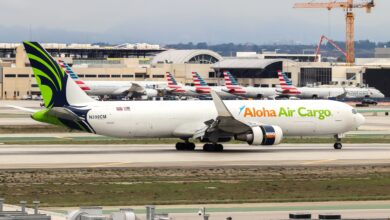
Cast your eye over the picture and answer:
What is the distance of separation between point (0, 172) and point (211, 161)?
41.5ft

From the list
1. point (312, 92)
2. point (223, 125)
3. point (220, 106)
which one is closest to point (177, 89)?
point (312, 92)

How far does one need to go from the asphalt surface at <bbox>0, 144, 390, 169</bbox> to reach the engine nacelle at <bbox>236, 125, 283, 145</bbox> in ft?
2.77

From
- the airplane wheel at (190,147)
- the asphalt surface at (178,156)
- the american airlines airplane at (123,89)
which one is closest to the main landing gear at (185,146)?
the airplane wheel at (190,147)

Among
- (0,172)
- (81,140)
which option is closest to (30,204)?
(0,172)

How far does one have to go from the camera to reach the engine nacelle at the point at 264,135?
63.6 metres

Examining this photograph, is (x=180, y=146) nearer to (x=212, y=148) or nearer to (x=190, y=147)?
(x=190, y=147)

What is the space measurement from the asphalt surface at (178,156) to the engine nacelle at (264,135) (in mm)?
843

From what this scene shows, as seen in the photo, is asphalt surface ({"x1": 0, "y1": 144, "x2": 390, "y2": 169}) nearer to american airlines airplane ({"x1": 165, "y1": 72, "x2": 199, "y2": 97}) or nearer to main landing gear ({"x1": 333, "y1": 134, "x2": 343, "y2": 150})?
main landing gear ({"x1": 333, "y1": 134, "x2": 343, "y2": 150})

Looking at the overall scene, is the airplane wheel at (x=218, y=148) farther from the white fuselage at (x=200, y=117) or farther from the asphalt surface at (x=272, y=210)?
the asphalt surface at (x=272, y=210)

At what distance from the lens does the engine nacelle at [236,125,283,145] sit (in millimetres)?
63594

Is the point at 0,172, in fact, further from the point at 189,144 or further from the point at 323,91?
the point at 323,91

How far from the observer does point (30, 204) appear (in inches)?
1592

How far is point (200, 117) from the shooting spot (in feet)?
219

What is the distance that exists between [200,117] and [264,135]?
16.8 feet
